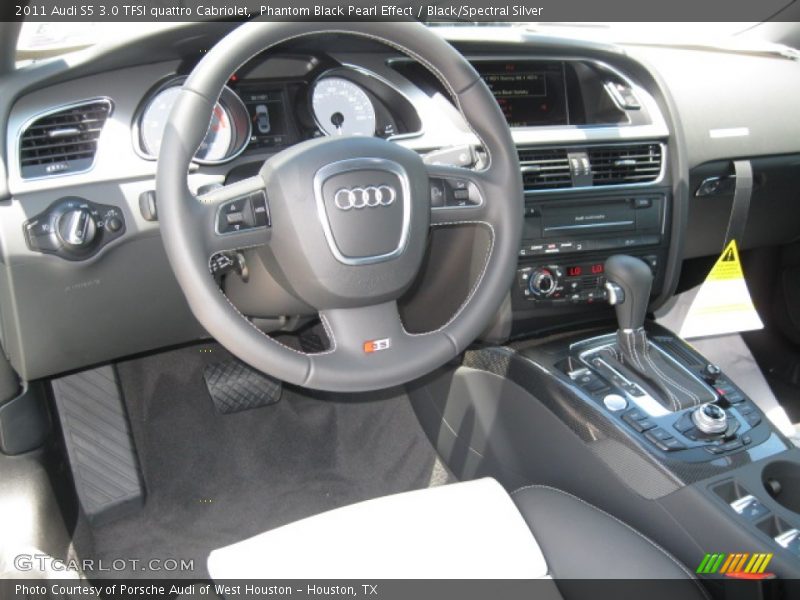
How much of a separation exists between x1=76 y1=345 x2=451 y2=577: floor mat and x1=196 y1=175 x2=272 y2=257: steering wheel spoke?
1.09 m

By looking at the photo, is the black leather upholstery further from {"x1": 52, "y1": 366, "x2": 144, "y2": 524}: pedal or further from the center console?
{"x1": 52, "y1": 366, "x2": 144, "y2": 524}: pedal

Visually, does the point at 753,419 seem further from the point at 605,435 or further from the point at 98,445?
the point at 98,445

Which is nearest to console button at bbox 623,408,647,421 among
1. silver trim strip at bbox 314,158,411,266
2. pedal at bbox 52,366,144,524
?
silver trim strip at bbox 314,158,411,266

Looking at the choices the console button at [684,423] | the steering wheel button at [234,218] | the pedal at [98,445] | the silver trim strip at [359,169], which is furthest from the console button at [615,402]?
the pedal at [98,445]

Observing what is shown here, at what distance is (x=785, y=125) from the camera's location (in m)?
2.29

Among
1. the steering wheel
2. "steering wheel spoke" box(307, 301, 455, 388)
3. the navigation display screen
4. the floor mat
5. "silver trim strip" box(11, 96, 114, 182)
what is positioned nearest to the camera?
the steering wheel

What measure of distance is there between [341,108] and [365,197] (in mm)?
533

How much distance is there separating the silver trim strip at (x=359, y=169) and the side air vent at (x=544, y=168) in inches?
23.7

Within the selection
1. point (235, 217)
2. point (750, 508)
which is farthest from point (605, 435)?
point (235, 217)

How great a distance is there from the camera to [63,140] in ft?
4.84

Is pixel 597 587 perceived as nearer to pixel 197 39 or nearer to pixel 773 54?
pixel 197 39

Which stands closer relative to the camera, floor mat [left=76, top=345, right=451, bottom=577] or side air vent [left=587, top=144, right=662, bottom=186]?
side air vent [left=587, top=144, right=662, bottom=186]

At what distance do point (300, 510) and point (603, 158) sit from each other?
4.06 feet

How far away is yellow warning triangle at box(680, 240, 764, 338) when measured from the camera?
5.94ft
